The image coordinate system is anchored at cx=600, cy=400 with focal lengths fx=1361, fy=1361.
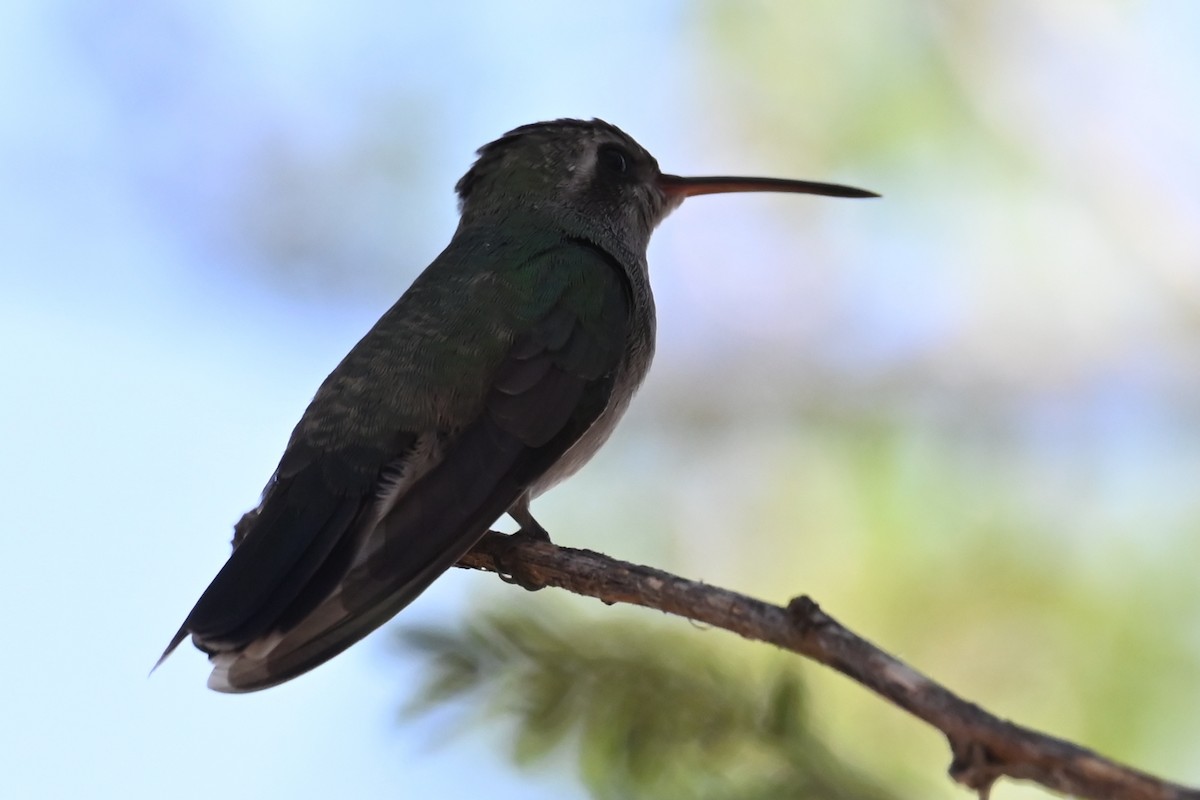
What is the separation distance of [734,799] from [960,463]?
9.87 ft

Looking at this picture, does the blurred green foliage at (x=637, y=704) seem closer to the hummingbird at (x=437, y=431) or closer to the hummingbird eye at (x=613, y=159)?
the hummingbird at (x=437, y=431)

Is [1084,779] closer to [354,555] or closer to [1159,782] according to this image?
[1159,782]

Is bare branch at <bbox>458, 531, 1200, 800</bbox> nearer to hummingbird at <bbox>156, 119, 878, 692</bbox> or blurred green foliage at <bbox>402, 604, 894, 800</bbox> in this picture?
blurred green foliage at <bbox>402, 604, 894, 800</bbox>

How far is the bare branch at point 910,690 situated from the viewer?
71.4 inches

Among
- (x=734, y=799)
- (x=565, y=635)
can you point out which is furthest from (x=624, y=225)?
(x=734, y=799)

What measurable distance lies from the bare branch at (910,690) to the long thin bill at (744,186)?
2.45m

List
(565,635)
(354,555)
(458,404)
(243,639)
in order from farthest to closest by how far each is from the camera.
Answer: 1. (458,404)
2. (354,555)
3. (243,639)
4. (565,635)

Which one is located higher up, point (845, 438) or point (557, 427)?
point (845, 438)

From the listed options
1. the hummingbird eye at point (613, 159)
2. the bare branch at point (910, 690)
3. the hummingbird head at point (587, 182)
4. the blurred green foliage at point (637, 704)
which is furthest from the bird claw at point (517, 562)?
the hummingbird eye at point (613, 159)

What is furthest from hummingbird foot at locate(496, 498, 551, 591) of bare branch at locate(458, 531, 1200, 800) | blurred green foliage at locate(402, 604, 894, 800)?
blurred green foliage at locate(402, 604, 894, 800)

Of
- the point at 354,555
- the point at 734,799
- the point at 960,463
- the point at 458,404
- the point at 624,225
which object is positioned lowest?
the point at 734,799

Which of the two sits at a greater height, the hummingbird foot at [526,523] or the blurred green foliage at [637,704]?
the hummingbird foot at [526,523]

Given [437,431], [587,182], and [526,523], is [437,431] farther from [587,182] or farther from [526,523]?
[587,182]

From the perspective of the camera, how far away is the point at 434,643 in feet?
8.68
